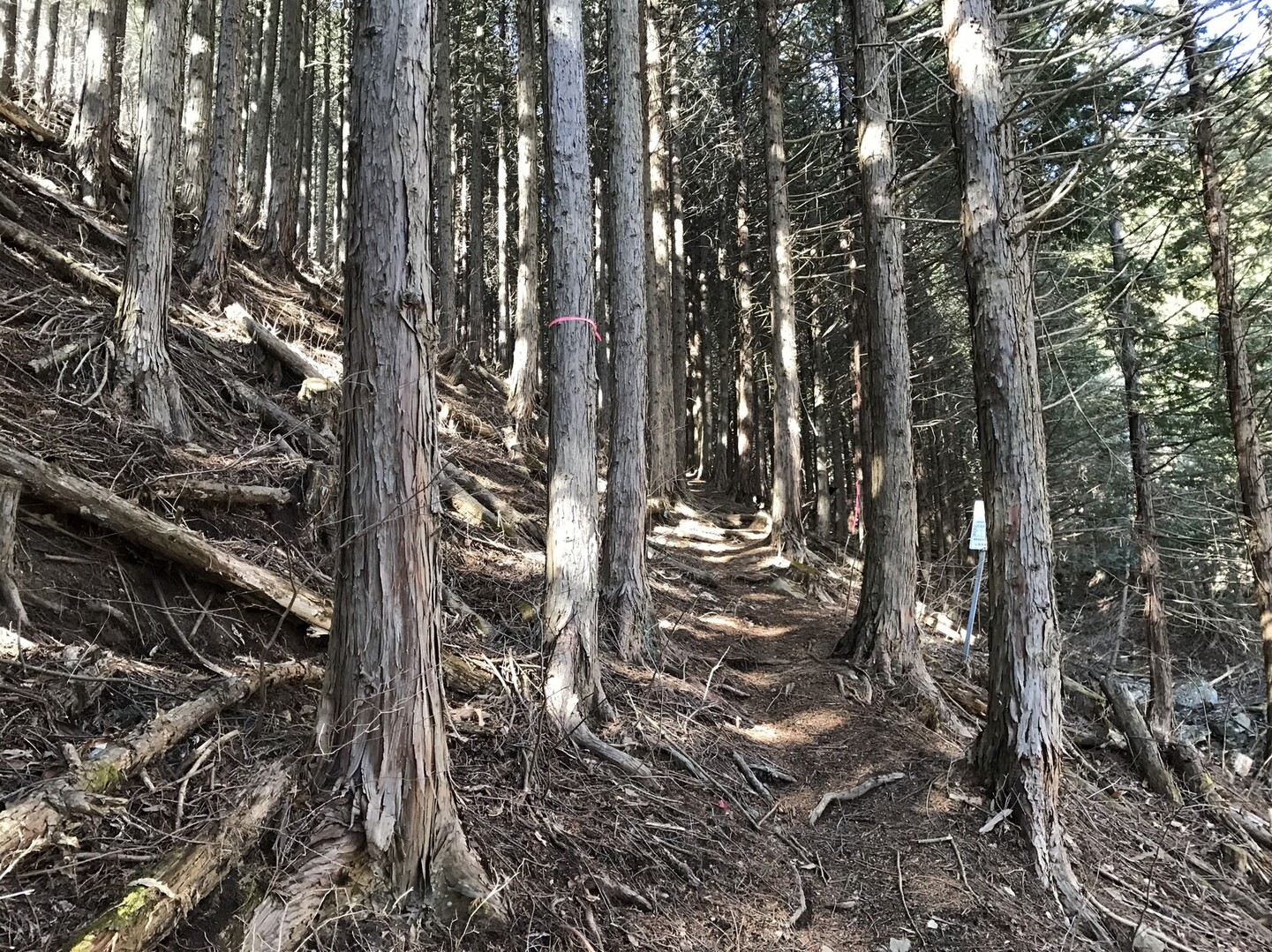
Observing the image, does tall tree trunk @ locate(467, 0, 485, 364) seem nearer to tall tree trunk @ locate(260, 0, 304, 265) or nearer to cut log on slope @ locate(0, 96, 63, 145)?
tall tree trunk @ locate(260, 0, 304, 265)

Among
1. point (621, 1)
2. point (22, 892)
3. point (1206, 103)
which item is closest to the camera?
point (22, 892)

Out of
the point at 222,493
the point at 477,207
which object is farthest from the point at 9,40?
the point at 222,493

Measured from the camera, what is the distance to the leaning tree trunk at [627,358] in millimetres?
6391

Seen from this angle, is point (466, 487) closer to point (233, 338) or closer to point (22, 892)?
point (233, 338)

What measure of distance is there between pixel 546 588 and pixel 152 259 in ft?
12.6

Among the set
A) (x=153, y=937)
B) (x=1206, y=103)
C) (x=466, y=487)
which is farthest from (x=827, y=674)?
(x=1206, y=103)

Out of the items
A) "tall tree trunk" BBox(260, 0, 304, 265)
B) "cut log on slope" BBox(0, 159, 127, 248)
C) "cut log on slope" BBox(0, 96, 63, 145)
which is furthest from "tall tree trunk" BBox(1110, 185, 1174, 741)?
"cut log on slope" BBox(0, 96, 63, 145)

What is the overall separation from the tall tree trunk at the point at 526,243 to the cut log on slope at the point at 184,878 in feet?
30.2

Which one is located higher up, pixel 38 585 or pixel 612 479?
pixel 612 479

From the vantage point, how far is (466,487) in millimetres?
7906

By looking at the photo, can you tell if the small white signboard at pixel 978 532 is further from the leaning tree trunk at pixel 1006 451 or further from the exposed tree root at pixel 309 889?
the exposed tree root at pixel 309 889

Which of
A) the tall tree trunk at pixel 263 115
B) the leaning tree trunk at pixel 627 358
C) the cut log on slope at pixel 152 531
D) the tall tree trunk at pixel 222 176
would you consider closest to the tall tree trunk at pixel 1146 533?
the leaning tree trunk at pixel 627 358

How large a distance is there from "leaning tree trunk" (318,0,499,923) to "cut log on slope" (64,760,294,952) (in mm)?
260

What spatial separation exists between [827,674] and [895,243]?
4.27 m
